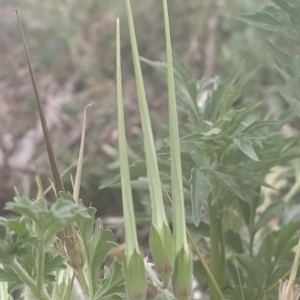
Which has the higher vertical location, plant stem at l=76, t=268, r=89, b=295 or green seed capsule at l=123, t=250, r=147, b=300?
green seed capsule at l=123, t=250, r=147, b=300

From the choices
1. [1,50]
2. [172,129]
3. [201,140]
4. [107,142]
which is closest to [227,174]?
[201,140]

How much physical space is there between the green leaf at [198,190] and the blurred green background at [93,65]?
51cm

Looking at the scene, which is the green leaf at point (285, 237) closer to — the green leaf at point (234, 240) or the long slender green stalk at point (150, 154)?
the green leaf at point (234, 240)

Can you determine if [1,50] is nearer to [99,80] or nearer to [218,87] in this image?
[99,80]

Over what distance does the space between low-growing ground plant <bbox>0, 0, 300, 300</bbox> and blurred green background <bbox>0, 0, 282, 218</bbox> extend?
442mm

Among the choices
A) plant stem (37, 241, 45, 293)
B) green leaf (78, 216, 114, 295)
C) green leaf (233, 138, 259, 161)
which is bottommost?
green leaf (78, 216, 114, 295)

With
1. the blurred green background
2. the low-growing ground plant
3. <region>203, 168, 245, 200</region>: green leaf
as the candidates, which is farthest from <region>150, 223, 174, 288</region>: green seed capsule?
the blurred green background

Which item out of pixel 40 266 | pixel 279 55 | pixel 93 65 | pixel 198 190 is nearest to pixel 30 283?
pixel 40 266

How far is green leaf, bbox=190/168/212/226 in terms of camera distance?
345 millimetres

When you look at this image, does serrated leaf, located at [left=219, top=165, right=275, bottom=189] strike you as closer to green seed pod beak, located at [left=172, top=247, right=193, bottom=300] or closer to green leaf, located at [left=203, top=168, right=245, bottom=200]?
green leaf, located at [left=203, top=168, right=245, bottom=200]

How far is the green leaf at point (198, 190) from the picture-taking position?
0.34 m

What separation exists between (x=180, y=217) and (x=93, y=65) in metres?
0.92

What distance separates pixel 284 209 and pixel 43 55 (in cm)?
90

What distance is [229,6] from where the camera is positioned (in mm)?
1178
